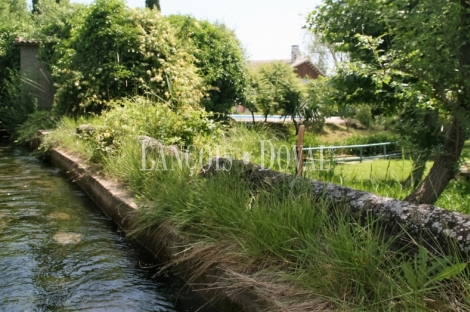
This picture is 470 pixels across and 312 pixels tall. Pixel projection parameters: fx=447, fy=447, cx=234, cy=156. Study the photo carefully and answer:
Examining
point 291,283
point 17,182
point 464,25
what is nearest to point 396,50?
point 464,25

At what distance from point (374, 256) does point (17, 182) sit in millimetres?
6918

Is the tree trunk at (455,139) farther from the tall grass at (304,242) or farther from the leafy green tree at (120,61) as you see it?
the leafy green tree at (120,61)

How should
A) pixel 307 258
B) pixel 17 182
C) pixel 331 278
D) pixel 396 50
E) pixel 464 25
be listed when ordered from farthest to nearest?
pixel 17 182 → pixel 396 50 → pixel 464 25 → pixel 307 258 → pixel 331 278

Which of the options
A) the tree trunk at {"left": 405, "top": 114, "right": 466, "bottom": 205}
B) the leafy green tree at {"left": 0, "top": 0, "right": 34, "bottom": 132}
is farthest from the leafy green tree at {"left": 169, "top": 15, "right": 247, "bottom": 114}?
the tree trunk at {"left": 405, "top": 114, "right": 466, "bottom": 205}

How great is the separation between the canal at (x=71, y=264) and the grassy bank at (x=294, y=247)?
1.26ft

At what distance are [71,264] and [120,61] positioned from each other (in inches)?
303

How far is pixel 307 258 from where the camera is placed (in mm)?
2918

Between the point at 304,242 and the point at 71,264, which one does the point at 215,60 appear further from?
the point at 304,242

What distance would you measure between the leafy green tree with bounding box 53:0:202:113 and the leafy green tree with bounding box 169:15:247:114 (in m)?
0.94

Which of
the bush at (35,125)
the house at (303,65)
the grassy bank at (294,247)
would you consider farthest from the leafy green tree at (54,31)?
the house at (303,65)

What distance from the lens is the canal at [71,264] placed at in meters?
3.48

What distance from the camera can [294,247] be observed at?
3.14m

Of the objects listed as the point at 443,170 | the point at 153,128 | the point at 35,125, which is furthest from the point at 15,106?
the point at 443,170

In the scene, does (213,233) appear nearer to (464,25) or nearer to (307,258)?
(307,258)
